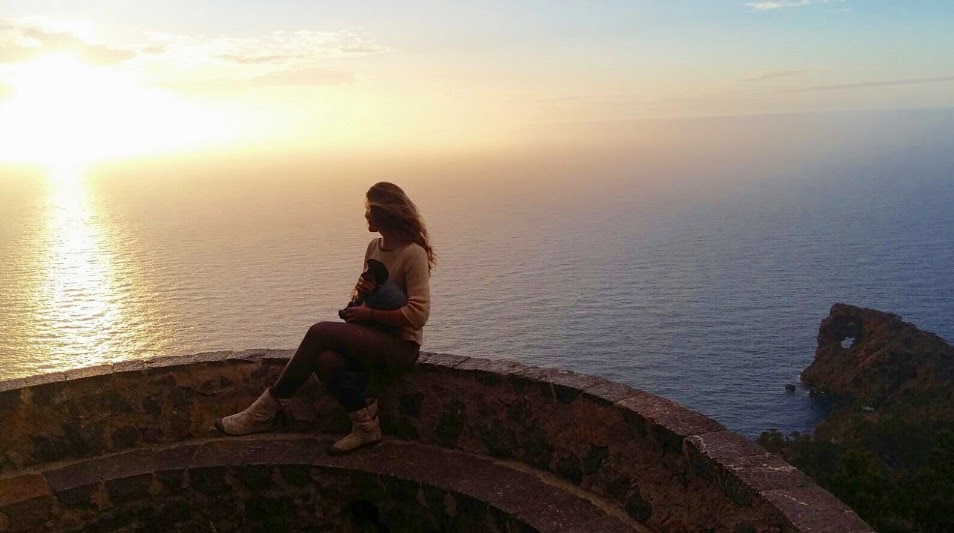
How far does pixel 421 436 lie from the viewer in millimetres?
5012

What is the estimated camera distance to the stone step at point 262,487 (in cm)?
445

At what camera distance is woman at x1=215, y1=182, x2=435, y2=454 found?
4582 mm

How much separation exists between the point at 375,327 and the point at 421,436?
2.81ft

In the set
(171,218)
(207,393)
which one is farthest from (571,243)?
(207,393)

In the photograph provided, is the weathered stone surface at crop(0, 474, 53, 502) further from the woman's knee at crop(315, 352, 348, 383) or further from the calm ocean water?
the calm ocean water

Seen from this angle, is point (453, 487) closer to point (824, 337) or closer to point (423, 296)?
point (423, 296)

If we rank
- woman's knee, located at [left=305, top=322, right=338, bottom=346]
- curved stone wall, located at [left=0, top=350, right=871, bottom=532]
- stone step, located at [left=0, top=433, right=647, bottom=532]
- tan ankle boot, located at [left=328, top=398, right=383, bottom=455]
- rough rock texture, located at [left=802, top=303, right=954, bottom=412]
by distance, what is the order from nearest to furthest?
curved stone wall, located at [left=0, top=350, right=871, bottom=532] < stone step, located at [left=0, top=433, right=647, bottom=532] < woman's knee, located at [left=305, top=322, right=338, bottom=346] < tan ankle boot, located at [left=328, top=398, right=383, bottom=455] < rough rock texture, located at [left=802, top=303, right=954, bottom=412]

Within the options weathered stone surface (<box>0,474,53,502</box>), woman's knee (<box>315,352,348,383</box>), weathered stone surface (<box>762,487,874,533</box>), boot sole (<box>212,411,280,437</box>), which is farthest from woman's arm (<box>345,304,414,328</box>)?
weathered stone surface (<box>762,487,874,533</box>)

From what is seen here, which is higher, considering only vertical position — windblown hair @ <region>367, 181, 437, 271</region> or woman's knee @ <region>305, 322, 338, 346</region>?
windblown hair @ <region>367, 181, 437, 271</region>

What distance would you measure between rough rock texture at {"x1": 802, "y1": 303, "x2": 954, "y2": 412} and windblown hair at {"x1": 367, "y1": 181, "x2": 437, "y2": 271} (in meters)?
58.3

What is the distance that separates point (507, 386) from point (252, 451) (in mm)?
1772

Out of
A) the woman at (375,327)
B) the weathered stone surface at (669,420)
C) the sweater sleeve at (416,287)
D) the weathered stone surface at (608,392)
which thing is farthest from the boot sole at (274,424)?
the weathered stone surface at (669,420)

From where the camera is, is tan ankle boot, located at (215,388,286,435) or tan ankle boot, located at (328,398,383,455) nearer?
tan ankle boot, located at (328,398,383,455)

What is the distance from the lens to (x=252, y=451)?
4.95 m
